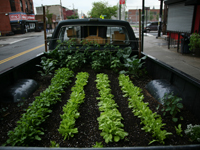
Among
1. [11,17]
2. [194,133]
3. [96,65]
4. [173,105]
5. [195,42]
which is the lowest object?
[194,133]

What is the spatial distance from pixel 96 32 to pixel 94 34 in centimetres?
9

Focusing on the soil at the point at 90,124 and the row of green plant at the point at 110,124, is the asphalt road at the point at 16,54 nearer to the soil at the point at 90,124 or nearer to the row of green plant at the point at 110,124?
the soil at the point at 90,124

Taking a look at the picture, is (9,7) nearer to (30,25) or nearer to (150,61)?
(30,25)

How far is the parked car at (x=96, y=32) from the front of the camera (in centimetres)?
559

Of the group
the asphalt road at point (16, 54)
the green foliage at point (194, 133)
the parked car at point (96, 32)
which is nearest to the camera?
the green foliage at point (194, 133)

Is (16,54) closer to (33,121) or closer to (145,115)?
(33,121)

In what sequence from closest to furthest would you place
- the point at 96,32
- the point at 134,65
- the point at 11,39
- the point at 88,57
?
the point at 134,65 < the point at 96,32 < the point at 88,57 < the point at 11,39

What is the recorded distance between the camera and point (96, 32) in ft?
18.9

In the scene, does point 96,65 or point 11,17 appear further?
point 11,17

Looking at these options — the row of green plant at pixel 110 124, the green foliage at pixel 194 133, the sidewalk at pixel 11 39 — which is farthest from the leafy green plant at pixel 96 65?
the sidewalk at pixel 11 39

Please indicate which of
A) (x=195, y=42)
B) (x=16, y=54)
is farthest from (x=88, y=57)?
(x=16, y=54)

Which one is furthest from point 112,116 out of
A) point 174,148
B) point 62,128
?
point 174,148

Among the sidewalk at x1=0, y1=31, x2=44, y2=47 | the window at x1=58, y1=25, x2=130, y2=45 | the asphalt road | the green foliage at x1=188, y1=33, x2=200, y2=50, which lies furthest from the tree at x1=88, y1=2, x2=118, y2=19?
the window at x1=58, y1=25, x2=130, y2=45

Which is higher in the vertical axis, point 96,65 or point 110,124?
point 96,65
